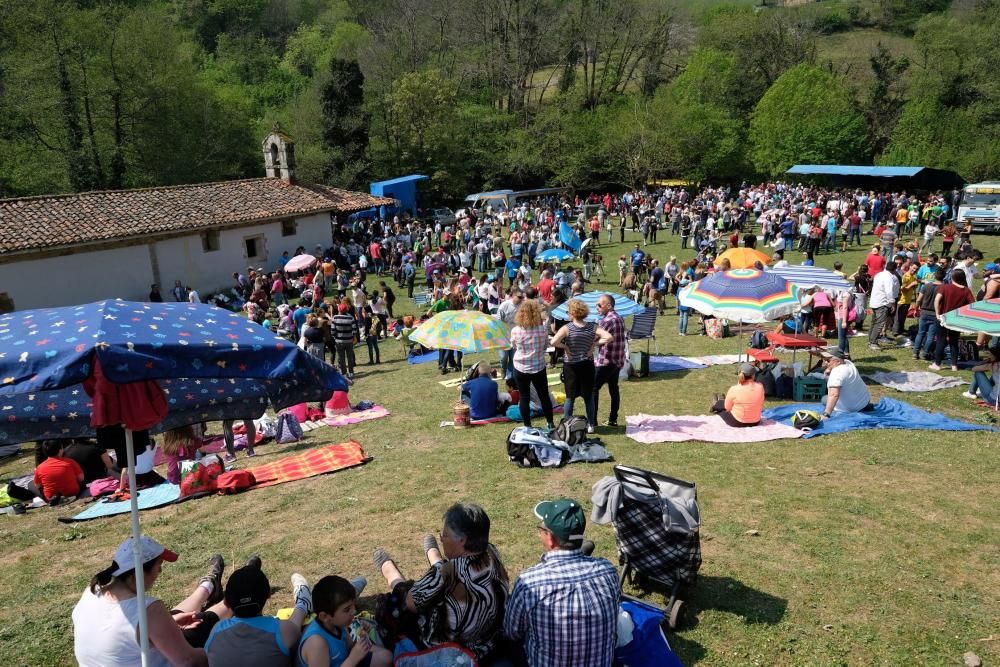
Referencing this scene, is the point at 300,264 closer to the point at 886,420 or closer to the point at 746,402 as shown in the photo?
the point at 746,402

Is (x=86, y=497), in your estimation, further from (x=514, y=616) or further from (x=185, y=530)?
(x=514, y=616)

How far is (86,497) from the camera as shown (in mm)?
8469

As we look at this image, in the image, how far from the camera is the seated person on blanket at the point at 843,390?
9477 millimetres

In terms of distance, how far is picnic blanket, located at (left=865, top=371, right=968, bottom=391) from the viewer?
36.4 feet

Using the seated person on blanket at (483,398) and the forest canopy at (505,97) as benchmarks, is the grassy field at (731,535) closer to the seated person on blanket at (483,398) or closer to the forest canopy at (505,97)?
the seated person on blanket at (483,398)

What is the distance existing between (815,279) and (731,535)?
27.8ft

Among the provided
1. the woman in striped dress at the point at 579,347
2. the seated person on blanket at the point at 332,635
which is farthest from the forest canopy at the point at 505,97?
the seated person on blanket at the point at 332,635

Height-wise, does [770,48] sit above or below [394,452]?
above

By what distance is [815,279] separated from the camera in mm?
13320

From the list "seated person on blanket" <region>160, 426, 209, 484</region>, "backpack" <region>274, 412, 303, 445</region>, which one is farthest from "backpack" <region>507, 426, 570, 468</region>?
"backpack" <region>274, 412, 303, 445</region>

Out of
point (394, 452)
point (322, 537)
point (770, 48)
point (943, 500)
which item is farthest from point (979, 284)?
point (770, 48)

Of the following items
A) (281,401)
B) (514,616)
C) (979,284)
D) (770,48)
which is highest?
(770,48)

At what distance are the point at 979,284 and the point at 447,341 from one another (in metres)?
16.2

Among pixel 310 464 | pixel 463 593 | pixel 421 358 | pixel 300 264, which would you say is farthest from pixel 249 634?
pixel 300 264
